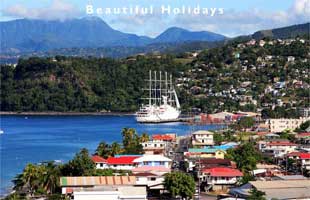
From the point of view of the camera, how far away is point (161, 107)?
39.1 metres

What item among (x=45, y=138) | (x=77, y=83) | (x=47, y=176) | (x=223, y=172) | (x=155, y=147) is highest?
(x=77, y=83)

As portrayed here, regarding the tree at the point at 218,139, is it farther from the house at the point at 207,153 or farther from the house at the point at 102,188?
the house at the point at 102,188

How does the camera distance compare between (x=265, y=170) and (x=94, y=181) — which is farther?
(x=265, y=170)

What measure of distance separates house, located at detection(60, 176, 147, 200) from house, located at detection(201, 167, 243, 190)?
1.51 meters

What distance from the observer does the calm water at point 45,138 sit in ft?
A: 60.4

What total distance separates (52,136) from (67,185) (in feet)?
56.0

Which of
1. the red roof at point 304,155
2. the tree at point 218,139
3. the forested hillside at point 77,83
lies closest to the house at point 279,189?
the red roof at point 304,155

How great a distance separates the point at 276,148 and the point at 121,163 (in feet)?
14.9

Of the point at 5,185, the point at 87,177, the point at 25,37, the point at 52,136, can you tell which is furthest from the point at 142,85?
the point at 25,37

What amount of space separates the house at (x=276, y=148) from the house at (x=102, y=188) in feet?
18.9

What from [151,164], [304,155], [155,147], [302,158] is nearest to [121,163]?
[151,164]

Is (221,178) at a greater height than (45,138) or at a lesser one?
greater

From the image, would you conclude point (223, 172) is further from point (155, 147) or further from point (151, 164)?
point (155, 147)

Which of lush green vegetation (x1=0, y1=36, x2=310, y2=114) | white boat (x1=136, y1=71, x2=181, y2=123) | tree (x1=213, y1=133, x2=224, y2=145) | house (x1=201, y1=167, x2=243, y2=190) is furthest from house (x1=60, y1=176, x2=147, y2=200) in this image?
lush green vegetation (x1=0, y1=36, x2=310, y2=114)
